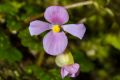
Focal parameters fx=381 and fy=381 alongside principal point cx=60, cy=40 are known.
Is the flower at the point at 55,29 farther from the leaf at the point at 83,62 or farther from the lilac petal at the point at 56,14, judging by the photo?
the leaf at the point at 83,62

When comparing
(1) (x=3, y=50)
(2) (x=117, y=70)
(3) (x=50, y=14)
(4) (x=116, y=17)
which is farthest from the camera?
(2) (x=117, y=70)

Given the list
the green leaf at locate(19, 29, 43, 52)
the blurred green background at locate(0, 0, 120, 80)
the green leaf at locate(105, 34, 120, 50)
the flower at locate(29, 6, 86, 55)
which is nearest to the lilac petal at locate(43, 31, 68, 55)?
the flower at locate(29, 6, 86, 55)

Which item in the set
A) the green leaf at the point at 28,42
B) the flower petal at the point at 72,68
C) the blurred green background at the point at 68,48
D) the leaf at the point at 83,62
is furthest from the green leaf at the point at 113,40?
the flower petal at the point at 72,68

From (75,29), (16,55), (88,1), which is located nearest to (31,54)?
(16,55)

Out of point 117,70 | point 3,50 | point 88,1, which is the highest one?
point 88,1

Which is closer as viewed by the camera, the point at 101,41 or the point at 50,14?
the point at 50,14

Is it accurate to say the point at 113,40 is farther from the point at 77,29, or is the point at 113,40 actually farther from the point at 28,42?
the point at 77,29

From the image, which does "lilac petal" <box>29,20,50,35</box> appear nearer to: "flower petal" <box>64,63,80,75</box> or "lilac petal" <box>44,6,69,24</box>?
"lilac petal" <box>44,6,69,24</box>

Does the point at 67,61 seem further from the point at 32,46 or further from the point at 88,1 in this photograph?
the point at 88,1
